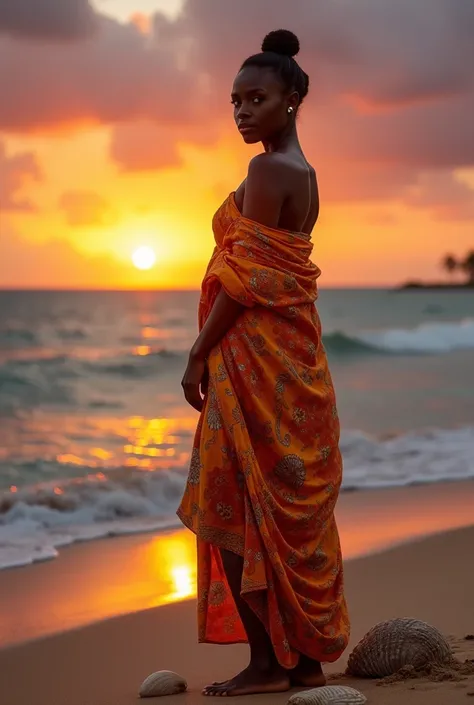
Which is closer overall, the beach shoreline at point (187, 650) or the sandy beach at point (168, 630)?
the beach shoreline at point (187, 650)

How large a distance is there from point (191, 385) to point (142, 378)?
67.1ft

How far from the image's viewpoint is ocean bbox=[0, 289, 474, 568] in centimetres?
876

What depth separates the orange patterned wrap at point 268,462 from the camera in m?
3.94

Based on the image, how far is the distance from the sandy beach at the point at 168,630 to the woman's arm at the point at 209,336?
1.12m

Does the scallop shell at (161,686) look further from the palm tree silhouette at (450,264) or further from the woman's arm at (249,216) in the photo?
the palm tree silhouette at (450,264)

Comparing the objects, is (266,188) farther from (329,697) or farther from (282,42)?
(329,697)

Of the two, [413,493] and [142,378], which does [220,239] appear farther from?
[142,378]

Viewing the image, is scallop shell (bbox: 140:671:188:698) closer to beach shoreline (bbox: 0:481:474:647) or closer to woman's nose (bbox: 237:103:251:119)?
beach shoreline (bbox: 0:481:474:647)

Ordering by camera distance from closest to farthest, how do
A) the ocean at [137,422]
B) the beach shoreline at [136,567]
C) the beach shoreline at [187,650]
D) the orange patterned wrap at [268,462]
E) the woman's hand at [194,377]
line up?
the orange patterned wrap at [268,462] < the woman's hand at [194,377] < the beach shoreline at [187,650] < the beach shoreline at [136,567] < the ocean at [137,422]

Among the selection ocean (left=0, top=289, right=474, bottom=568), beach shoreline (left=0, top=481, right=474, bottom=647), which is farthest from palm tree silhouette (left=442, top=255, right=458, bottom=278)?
beach shoreline (left=0, top=481, right=474, bottom=647)

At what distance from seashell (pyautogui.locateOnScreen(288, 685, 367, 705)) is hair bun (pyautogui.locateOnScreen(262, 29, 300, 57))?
2236 millimetres

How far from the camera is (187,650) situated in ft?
16.7

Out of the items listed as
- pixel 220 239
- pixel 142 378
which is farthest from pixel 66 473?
pixel 142 378

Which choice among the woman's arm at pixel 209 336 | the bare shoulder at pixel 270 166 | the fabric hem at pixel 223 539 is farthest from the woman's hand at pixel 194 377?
the bare shoulder at pixel 270 166
